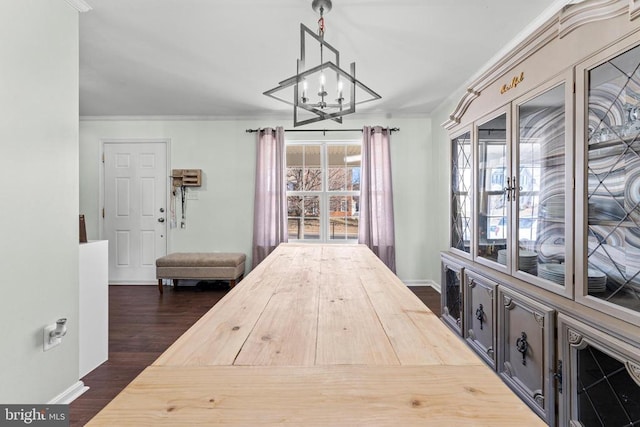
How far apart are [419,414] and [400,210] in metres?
3.88

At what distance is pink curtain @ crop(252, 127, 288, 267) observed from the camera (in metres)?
4.08

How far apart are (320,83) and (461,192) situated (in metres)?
1.49

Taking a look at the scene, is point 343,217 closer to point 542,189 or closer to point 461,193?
point 461,193

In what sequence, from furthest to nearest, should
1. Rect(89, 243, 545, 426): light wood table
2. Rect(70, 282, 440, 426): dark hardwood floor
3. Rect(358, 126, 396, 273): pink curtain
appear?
Rect(358, 126, 396, 273): pink curtain
Rect(70, 282, 440, 426): dark hardwood floor
Rect(89, 243, 545, 426): light wood table

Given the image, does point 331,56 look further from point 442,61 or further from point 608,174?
point 608,174

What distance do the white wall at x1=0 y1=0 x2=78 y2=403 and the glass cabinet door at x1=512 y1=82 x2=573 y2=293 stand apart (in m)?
2.60

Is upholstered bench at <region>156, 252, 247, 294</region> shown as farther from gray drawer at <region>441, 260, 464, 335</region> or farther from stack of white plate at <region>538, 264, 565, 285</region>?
stack of white plate at <region>538, 264, 565, 285</region>

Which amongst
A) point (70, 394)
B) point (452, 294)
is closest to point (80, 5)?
point (70, 394)

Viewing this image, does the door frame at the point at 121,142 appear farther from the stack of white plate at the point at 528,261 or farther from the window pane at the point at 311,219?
the stack of white plate at the point at 528,261

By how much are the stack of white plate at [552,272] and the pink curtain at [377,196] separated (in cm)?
249

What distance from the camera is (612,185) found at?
120 cm

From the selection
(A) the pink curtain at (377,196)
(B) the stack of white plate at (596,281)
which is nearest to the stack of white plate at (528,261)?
(B) the stack of white plate at (596,281)

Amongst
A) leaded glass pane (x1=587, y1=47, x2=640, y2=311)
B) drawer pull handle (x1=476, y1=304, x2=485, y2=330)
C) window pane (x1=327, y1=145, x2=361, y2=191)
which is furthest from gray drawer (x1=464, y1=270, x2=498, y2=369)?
window pane (x1=327, y1=145, x2=361, y2=191)

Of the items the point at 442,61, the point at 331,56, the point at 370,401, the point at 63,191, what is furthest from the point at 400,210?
the point at 370,401
